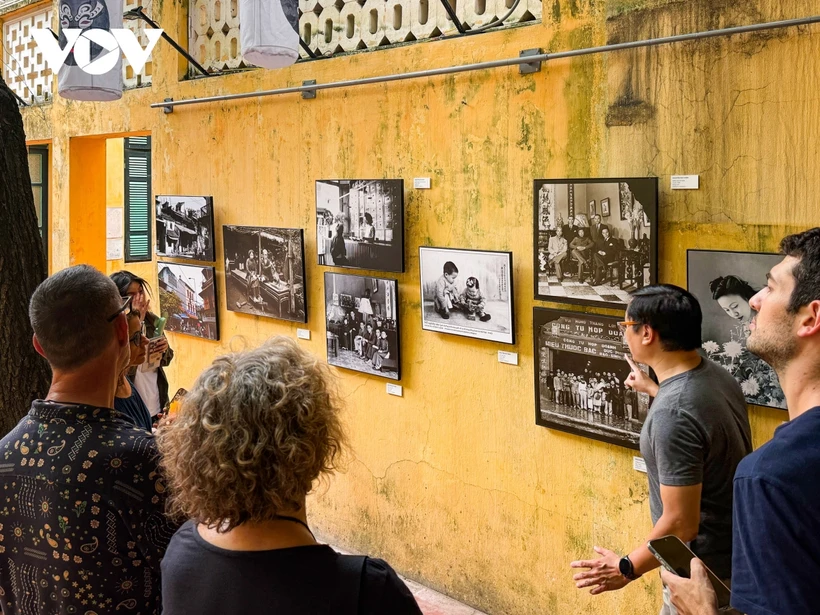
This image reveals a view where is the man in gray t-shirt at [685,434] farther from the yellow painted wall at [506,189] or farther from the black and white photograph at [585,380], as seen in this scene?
the black and white photograph at [585,380]

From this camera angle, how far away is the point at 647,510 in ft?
14.6

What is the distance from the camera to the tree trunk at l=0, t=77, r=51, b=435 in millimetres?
3768

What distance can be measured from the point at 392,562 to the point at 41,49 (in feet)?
25.7

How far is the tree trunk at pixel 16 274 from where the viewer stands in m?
3.77

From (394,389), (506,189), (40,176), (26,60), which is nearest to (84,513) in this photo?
(506,189)

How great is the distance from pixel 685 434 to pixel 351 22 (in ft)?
14.1

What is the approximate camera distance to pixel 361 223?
19.3ft

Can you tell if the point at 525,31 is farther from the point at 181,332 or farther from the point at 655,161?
the point at 181,332

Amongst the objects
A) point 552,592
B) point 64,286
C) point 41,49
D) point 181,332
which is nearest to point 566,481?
point 552,592

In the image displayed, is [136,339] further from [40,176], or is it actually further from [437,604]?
[40,176]

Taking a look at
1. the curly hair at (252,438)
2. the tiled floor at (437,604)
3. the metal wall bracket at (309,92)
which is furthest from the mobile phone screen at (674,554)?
the metal wall bracket at (309,92)

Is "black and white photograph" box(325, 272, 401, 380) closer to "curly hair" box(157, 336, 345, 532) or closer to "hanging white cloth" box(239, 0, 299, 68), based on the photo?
"hanging white cloth" box(239, 0, 299, 68)

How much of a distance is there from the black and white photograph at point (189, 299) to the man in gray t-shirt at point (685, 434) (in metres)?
4.83

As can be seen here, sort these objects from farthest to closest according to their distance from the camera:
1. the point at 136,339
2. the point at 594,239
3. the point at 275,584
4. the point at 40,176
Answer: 1. the point at 40,176
2. the point at 594,239
3. the point at 136,339
4. the point at 275,584
